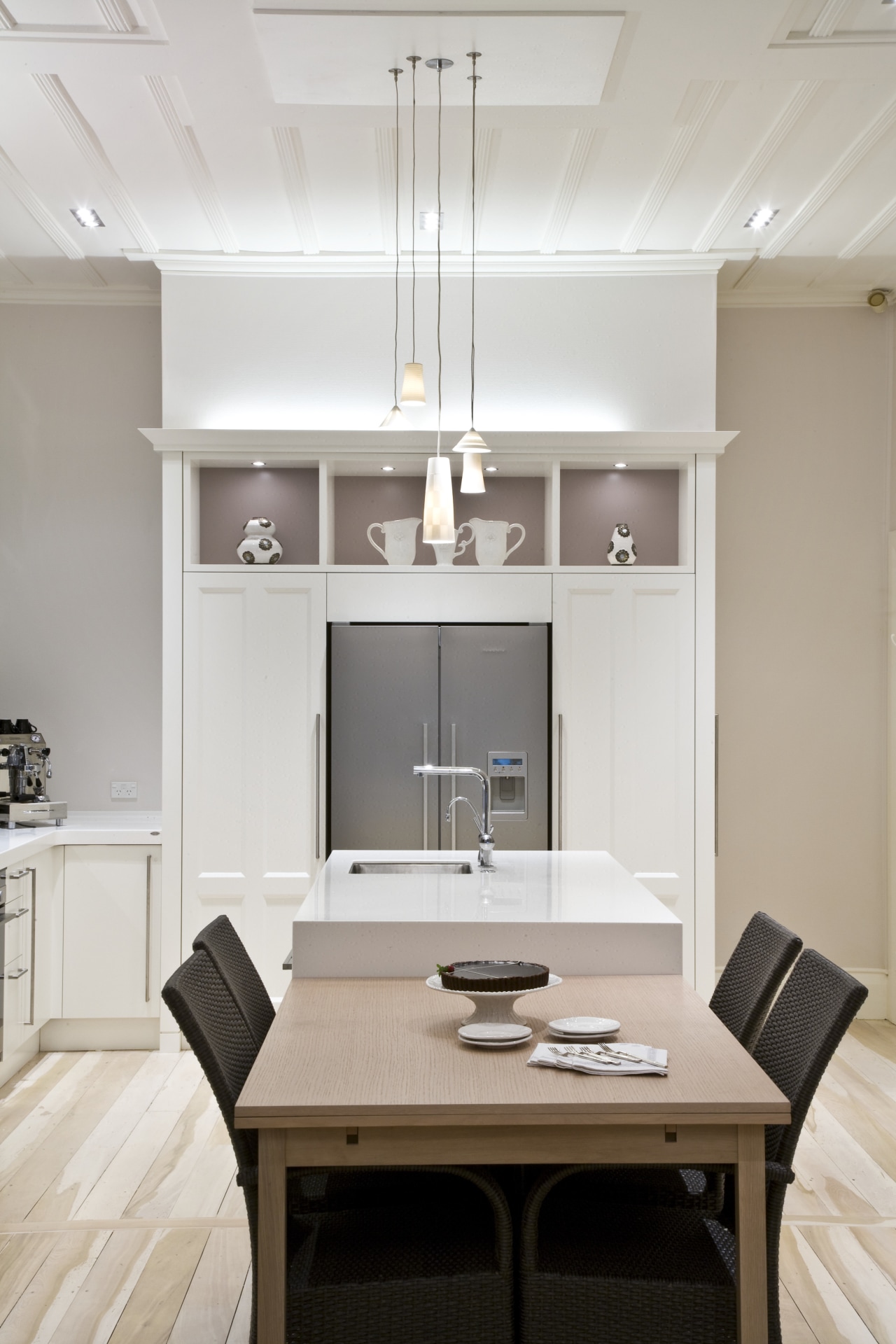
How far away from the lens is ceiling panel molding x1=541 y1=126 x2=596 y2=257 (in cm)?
358

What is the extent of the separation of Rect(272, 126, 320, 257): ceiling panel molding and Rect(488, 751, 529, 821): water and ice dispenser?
2122mm

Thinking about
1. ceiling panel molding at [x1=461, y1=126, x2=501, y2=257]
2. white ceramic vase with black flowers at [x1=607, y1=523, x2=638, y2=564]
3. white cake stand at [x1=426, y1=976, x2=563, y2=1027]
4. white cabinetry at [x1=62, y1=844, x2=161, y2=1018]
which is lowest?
white cabinetry at [x1=62, y1=844, x2=161, y2=1018]

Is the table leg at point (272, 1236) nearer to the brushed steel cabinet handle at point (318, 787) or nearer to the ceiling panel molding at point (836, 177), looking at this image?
the brushed steel cabinet handle at point (318, 787)

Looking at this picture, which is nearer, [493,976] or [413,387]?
[493,976]

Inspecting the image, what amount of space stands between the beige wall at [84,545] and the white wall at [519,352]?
69cm

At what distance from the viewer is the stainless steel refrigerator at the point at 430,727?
14.6 feet

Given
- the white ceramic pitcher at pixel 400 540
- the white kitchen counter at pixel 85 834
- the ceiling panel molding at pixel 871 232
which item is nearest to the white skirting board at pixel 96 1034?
the white kitchen counter at pixel 85 834

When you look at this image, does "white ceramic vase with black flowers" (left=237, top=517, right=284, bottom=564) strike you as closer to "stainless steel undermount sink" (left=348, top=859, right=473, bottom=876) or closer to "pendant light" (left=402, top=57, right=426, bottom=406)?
"pendant light" (left=402, top=57, right=426, bottom=406)

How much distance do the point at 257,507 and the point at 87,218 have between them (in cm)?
130

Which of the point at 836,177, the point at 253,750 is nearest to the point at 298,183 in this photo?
the point at 836,177

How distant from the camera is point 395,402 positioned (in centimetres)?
460

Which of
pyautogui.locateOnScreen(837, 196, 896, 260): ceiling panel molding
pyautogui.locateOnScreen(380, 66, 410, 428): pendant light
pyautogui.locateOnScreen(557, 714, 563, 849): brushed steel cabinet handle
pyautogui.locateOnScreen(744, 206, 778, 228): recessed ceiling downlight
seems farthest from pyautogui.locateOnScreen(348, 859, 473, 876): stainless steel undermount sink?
pyautogui.locateOnScreen(837, 196, 896, 260): ceiling panel molding

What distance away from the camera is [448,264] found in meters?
4.58

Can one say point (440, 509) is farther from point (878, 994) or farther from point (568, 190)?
point (878, 994)
